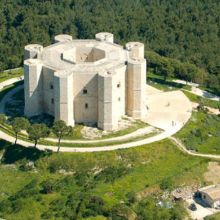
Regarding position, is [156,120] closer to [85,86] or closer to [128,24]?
[85,86]

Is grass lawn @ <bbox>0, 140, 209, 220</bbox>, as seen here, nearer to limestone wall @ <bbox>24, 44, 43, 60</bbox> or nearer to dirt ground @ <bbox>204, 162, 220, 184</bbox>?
dirt ground @ <bbox>204, 162, 220, 184</bbox>

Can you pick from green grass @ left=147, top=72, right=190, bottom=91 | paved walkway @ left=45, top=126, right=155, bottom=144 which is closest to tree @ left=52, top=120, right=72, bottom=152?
paved walkway @ left=45, top=126, right=155, bottom=144

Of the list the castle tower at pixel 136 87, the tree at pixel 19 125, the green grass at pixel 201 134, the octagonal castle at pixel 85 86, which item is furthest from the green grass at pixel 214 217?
the tree at pixel 19 125

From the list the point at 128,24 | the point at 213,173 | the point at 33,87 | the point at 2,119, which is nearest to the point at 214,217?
the point at 213,173

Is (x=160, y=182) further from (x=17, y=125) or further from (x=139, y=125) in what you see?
(x=17, y=125)

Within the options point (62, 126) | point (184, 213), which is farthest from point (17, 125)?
point (184, 213)

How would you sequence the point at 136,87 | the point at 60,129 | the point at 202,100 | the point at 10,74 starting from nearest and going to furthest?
the point at 60,129 < the point at 136,87 < the point at 202,100 < the point at 10,74

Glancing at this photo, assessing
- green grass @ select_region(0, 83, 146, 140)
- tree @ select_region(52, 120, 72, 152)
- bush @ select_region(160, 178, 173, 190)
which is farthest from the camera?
green grass @ select_region(0, 83, 146, 140)
